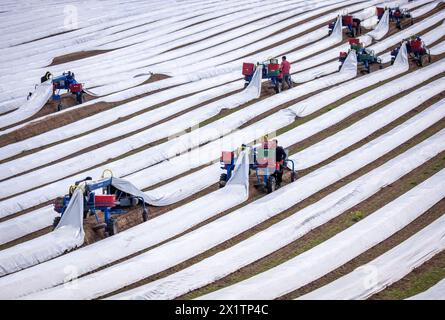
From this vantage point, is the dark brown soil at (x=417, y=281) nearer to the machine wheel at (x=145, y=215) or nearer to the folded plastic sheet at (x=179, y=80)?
the machine wheel at (x=145, y=215)

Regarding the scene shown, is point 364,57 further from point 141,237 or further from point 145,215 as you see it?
point 141,237

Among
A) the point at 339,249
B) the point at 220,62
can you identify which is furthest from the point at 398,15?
the point at 339,249

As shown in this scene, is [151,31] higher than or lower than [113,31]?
lower

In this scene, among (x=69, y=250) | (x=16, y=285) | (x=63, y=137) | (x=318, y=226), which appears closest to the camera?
(x=16, y=285)

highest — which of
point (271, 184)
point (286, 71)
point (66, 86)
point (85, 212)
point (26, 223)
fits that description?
point (66, 86)

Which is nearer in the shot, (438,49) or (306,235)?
(306,235)
